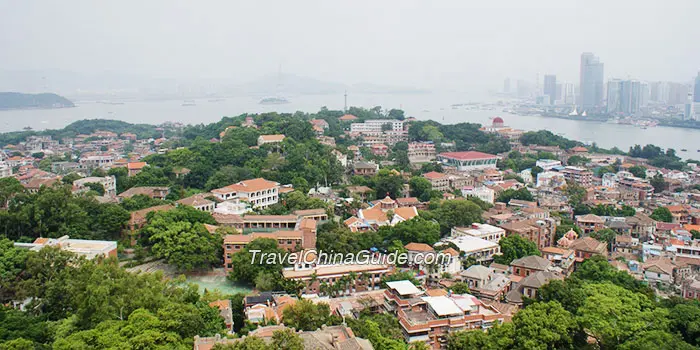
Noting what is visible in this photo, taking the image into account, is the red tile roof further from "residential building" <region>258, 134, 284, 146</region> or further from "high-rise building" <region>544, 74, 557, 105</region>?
"high-rise building" <region>544, 74, 557, 105</region>

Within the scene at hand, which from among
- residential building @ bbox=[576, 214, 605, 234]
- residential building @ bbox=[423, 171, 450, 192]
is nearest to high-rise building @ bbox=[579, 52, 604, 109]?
residential building @ bbox=[423, 171, 450, 192]

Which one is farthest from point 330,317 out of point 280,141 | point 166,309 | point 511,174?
point 511,174

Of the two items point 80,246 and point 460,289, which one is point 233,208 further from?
point 460,289

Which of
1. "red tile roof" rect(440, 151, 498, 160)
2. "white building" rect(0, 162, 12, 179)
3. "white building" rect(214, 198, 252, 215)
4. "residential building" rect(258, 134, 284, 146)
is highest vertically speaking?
"residential building" rect(258, 134, 284, 146)

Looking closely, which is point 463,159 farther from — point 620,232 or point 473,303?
point 473,303

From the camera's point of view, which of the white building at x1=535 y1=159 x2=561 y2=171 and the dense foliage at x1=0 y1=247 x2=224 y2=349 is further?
the white building at x1=535 y1=159 x2=561 y2=171

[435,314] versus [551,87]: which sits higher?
[551,87]

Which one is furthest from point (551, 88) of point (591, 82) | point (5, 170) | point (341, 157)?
point (5, 170)
